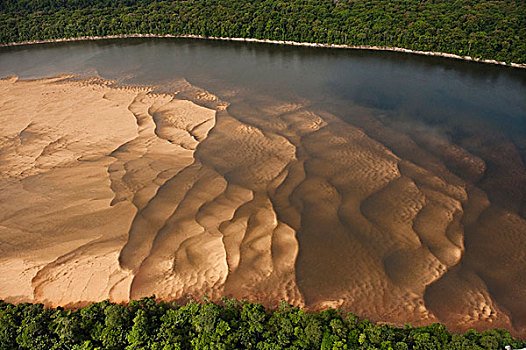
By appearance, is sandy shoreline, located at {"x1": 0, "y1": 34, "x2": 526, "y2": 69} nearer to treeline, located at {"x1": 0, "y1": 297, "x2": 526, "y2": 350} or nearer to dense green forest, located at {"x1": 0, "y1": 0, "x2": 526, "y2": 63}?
dense green forest, located at {"x1": 0, "y1": 0, "x2": 526, "y2": 63}

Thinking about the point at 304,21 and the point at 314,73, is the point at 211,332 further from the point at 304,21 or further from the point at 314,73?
the point at 304,21

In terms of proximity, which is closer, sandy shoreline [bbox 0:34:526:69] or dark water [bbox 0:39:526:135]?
dark water [bbox 0:39:526:135]

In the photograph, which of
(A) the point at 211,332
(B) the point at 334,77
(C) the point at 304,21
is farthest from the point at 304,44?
(A) the point at 211,332

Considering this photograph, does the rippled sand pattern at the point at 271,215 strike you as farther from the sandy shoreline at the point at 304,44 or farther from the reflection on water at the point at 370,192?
the sandy shoreline at the point at 304,44

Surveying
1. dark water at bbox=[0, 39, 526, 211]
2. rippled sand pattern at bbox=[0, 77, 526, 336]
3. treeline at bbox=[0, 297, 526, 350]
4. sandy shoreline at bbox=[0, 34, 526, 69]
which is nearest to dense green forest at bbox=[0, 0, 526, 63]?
sandy shoreline at bbox=[0, 34, 526, 69]

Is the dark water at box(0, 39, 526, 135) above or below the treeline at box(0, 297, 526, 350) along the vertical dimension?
above
